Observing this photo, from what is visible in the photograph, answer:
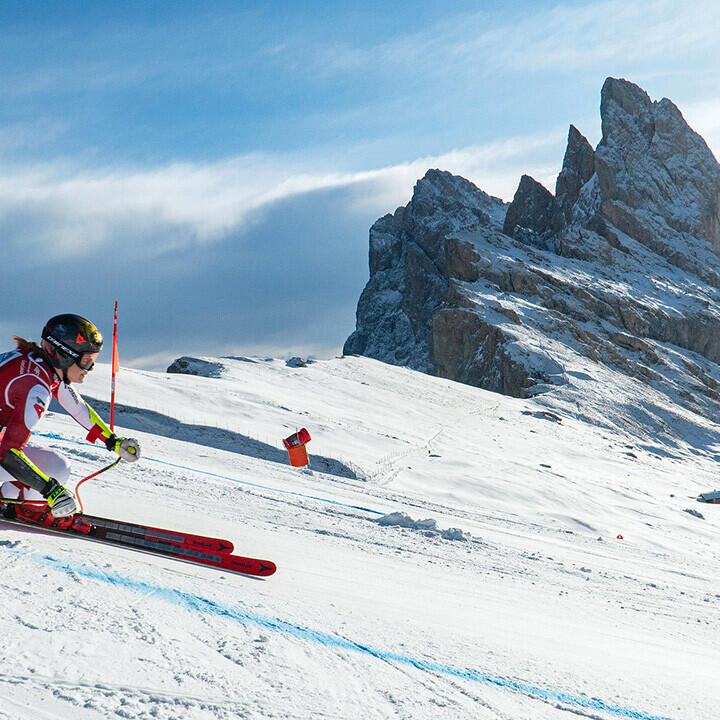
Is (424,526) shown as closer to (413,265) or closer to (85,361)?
(85,361)

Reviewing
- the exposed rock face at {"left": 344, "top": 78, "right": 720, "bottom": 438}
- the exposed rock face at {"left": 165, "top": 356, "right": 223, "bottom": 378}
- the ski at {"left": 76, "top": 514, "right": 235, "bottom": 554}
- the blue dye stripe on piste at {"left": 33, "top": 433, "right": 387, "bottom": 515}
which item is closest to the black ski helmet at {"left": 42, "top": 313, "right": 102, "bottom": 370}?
the ski at {"left": 76, "top": 514, "right": 235, "bottom": 554}

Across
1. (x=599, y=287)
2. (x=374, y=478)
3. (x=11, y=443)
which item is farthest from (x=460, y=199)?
(x=11, y=443)

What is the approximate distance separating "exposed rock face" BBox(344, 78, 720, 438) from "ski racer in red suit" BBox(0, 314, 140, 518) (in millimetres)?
56377

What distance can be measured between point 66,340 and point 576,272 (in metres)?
89.2

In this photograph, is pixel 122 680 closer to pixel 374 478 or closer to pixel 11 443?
pixel 11 443

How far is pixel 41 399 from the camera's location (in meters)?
4.29

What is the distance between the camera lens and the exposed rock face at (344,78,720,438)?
69.8 m

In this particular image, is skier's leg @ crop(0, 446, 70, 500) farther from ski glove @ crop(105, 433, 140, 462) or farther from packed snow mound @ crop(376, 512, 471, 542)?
packed snow mound @ crop(376, 512, 471, 542)

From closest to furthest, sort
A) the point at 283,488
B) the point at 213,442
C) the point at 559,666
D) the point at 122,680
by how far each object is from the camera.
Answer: the point at 122,680
the point at 559,666
the point at 283,488
the point at 213,442

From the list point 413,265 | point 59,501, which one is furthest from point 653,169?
point 59,501

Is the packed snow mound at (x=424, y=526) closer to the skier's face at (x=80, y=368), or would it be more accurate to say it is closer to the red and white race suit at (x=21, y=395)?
the skier's face at (x=80, y=368)

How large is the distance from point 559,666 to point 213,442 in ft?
38.6

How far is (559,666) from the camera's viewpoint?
3.56 m

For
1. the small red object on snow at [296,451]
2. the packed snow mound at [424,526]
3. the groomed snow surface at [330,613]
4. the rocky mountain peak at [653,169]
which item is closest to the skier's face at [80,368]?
the groomed snow surface at [330,613]
